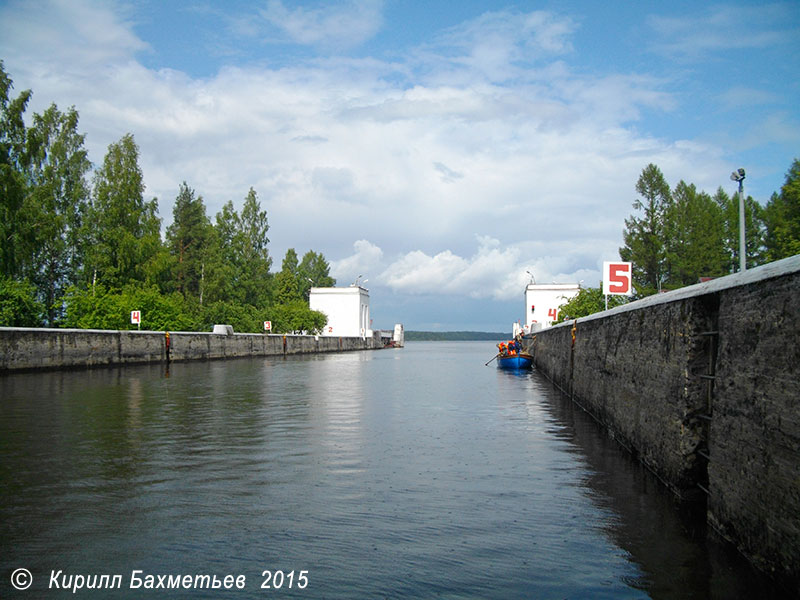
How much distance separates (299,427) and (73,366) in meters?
19.3

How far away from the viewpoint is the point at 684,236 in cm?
6994

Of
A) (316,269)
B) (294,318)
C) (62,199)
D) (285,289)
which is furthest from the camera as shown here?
(316,269)

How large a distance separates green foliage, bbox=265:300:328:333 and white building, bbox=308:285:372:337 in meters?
19.2

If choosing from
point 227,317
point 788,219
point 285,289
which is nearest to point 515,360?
point 788,219

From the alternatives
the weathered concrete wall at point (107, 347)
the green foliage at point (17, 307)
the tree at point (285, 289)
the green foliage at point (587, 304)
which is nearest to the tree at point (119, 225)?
the weathered concrete wall at point (107, 347)

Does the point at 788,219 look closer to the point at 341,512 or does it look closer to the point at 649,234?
the point at 649,234

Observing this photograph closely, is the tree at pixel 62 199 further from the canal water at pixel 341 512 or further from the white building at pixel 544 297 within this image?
the white building at pixel 544 297

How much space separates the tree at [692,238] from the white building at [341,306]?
52.1 m

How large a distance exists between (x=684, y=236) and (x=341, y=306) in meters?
56.5

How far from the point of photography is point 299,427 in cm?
1347

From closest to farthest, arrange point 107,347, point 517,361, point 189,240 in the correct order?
1. point 107,347
2. point 517,361
3. point 189,240

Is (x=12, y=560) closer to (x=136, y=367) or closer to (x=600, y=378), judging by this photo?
(x=600, y=378)

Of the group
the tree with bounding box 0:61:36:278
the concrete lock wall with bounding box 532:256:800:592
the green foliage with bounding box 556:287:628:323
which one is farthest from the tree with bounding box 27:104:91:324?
the concrete lock wall with bounding box 532:256:800:592

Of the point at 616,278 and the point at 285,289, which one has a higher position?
the point at 285,289
